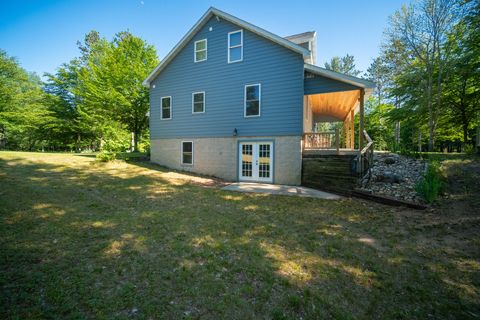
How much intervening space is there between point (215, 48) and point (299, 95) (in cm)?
587

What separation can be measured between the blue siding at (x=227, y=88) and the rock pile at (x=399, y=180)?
13.0ft

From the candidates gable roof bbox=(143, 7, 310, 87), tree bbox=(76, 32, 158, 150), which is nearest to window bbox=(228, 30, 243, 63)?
gable roof bbox=(143, 7, 310, 87)

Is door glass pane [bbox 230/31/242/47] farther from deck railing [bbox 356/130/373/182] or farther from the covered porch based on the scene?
deck railing [bbox 356/130/373/182]

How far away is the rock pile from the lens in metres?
7.11

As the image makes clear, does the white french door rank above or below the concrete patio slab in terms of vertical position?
above

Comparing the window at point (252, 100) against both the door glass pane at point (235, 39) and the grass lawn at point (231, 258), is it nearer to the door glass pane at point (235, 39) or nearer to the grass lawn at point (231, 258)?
the door glass pane at point (235, 39)

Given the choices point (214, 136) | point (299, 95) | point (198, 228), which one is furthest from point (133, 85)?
point (198, 228)

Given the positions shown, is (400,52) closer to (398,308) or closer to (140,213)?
(398,308)

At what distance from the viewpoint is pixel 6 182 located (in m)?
6.98

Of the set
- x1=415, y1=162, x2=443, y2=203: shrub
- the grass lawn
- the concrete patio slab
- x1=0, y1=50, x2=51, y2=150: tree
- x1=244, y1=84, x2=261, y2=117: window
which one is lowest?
the grass lawn

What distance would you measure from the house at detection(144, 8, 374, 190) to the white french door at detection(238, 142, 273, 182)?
0.05 m

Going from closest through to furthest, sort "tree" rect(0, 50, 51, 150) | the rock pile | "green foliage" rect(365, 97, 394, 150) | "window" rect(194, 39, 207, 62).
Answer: the rock pile, "window" rect(194, 39, 207, 62), "tree" rect(0, 50, 51, 150), "green foliage" rect(365, 97, 394, 150)

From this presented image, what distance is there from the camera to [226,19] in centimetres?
1117

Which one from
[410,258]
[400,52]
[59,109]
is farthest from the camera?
[59,109]
